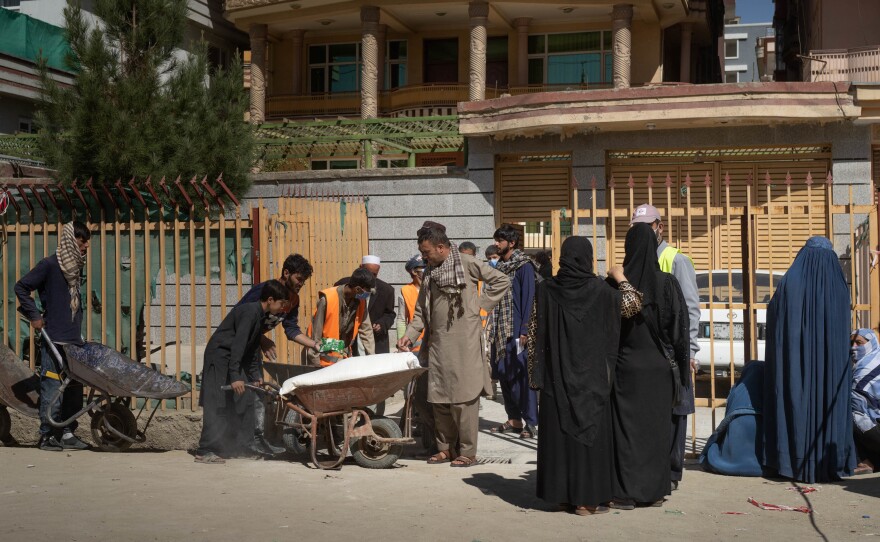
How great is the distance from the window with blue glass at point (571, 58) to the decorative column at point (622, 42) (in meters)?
2.19

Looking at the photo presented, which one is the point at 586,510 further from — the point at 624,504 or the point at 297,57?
the point at 297,57

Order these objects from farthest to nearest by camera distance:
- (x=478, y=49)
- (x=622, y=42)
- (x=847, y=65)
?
(x=622, y=42) → (x=478, y=49) → (x=847, y=65)

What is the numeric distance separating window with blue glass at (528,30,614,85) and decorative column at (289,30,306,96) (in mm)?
6307

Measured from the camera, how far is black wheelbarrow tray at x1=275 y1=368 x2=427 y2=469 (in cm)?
738

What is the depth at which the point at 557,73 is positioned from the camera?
27266 millimetres

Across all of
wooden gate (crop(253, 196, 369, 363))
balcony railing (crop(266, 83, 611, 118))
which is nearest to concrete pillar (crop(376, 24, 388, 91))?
balcony railing (crop(266, 83, 611, 118))

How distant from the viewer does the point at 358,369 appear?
288 inches

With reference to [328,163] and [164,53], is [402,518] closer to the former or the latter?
→ [164,53]

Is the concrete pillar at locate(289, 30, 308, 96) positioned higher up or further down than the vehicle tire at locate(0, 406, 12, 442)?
higher up

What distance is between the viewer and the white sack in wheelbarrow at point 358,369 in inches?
287

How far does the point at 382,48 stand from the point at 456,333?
66.4ft

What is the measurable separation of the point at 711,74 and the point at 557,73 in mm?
11463

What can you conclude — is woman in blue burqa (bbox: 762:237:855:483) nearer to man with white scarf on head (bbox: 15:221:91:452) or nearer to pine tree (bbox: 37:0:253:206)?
man with white scarf on head (bbox: 15:221:91:452)

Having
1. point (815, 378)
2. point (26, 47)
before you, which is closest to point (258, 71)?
point (26, 47)
